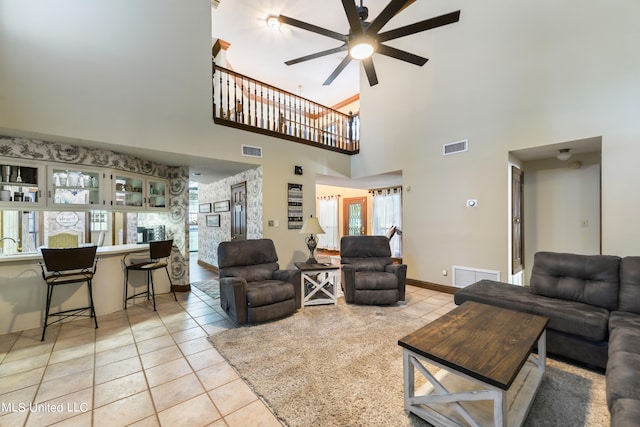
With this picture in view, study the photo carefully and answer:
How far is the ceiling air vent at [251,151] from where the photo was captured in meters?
4.55

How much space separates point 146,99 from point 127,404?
11.6ft

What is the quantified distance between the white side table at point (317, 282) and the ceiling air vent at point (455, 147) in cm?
274

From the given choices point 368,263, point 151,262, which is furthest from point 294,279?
point 151,262

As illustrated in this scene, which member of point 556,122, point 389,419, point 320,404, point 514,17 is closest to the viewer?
point 389,419

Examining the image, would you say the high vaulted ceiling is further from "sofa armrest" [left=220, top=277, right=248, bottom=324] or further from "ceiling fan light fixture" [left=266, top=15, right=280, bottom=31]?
"sofa armrest" [left=220, top=277, right=248, bottom=324]

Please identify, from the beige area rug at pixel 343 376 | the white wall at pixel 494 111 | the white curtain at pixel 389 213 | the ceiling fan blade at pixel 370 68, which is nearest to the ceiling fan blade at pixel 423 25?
the ceiling fan blade at pixel 370 68

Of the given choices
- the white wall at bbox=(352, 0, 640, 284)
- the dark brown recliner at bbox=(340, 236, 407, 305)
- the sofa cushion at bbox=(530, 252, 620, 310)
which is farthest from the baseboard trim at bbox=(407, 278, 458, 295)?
the sofa cushion at bbox=(530, 252, 620, 310)

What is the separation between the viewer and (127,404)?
188 cm

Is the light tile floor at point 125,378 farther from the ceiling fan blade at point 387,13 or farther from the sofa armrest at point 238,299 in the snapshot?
the ceiling fan blade at point 387,13

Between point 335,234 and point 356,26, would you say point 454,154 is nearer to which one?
point 356,26

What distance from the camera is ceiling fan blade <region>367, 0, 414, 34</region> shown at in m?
2.45

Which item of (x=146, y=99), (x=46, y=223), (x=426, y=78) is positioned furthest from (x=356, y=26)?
(x=46, y=223)

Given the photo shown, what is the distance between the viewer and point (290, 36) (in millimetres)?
5355

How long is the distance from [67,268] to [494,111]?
5966 mm
